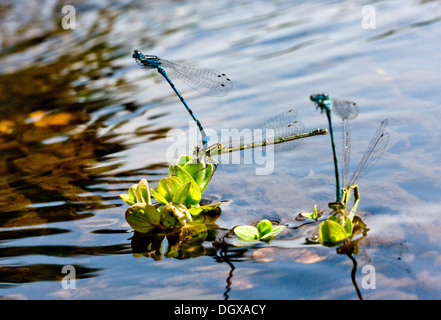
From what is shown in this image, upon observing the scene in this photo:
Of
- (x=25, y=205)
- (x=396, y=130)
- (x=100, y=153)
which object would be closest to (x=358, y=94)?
(x=396, y=130)

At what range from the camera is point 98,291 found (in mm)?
2867

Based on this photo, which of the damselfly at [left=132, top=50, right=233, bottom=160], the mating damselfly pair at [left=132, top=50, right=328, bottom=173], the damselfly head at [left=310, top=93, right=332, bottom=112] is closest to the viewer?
the damselfly head at [left=310, top=93, right=332, bottom=112]

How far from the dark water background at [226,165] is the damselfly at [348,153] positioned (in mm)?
75

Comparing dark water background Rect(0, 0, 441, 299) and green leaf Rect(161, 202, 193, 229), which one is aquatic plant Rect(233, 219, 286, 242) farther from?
green leaf Rect(161, 202, 193, 229)

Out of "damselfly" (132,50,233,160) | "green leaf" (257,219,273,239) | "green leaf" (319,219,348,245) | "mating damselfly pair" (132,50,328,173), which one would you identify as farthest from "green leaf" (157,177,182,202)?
"green leaf" (319,219,348,245)

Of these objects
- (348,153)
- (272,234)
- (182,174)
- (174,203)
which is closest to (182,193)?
(174,203)

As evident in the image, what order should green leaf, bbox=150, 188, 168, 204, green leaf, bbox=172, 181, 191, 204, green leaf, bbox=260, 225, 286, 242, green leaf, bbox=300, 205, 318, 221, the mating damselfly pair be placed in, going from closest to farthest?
green leaf, bbox=260, 225, 286, 242, green leaf, bbox=300, 205, 318, 221, green leaf, bbox=172, 181, 191, 204, green leaf, bbox=150, 188, 168, 204, the mating damselfly pair

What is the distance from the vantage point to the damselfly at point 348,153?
9.29ft

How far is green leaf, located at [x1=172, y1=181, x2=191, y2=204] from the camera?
3.26 metres

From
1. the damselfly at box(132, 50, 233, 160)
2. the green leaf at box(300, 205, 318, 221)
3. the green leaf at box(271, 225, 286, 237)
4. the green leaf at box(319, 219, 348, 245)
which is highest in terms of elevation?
the damselfly at box(132, 50, 233, 160)

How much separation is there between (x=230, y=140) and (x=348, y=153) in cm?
94

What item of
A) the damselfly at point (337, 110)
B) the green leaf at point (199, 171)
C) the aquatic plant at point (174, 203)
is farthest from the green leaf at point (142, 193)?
the damselfly at point (337, 110)

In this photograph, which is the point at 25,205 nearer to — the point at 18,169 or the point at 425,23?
the point at 18,169

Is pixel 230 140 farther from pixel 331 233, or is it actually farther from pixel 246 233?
pixel 331 233
